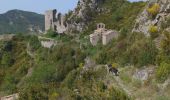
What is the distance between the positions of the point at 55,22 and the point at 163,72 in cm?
2897

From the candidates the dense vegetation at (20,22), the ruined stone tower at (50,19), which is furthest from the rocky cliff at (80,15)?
the dense vegetation at (20,22)

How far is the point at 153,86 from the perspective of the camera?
84.3 ft

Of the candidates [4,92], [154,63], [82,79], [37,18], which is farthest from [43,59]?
[37,18]

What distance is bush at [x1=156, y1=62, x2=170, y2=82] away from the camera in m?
25.7

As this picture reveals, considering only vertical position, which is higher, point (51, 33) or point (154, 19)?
point (154, 19)

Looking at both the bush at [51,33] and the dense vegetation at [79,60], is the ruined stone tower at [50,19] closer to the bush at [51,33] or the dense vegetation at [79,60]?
the bush at [51,33]

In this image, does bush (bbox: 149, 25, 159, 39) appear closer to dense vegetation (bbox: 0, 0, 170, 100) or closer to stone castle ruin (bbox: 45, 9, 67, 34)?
dense vegetation (bbox: 0, 0, 170, 100)

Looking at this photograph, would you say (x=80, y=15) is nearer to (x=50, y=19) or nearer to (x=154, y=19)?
(x=50, y=19)

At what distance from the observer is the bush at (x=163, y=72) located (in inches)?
1010

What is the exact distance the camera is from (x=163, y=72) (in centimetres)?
2573

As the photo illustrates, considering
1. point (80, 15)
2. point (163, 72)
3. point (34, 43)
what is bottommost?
point (34, 43)

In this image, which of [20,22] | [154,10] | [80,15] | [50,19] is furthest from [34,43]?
[20,22]

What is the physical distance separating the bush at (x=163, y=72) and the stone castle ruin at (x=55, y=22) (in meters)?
26.3

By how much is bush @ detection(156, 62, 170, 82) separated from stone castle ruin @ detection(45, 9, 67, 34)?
26.3 m
